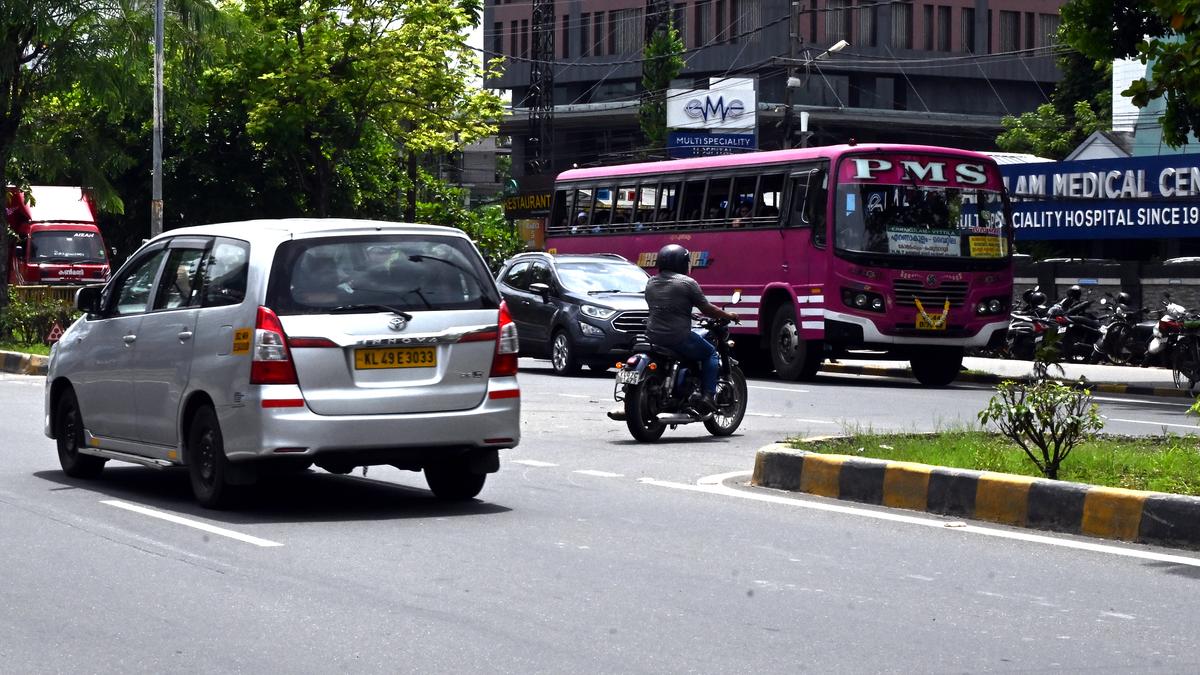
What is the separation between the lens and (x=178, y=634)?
22.0 ft

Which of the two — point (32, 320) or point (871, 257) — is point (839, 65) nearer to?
point (32, 320)

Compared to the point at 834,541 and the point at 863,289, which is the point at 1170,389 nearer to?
the point at 863,289

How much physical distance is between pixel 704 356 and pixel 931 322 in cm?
911

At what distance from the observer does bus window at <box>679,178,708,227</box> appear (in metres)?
27.1

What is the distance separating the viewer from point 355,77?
4916 cm

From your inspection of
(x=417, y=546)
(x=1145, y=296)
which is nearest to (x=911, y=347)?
(x=1145, y=296)

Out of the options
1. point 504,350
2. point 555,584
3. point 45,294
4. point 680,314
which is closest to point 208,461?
point 504,350

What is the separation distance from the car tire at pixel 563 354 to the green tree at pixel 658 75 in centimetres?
4892

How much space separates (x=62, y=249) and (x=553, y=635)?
40.6 m

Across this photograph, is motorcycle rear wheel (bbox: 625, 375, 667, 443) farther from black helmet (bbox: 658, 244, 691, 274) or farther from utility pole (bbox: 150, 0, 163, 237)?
utility pole (bbox: 150, 0, 163, 237)

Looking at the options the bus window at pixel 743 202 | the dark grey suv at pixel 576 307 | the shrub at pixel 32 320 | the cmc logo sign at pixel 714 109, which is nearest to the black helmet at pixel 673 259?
the dark grey suv at pixel 576 307

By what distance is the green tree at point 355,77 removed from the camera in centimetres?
4894

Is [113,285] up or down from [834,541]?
up

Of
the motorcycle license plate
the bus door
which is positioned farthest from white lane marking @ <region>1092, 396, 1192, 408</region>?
the motorcycle license plate
